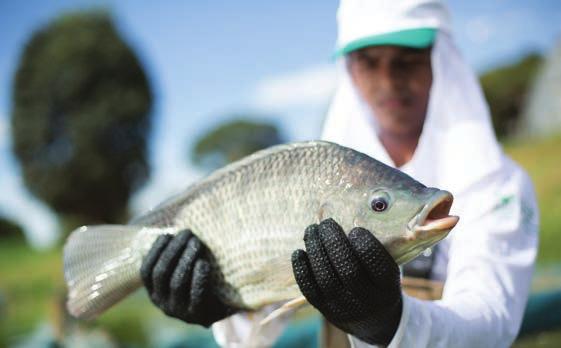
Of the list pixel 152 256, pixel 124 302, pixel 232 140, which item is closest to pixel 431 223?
pixel 152 256

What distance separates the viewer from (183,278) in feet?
5.84

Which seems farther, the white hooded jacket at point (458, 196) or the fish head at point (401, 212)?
the white hooded jacket at point (458, 196)

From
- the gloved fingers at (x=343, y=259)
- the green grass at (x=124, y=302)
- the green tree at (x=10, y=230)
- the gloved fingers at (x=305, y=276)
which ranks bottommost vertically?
the green tree at (x=10, y=230)

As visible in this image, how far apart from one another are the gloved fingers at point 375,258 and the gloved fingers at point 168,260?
549mm

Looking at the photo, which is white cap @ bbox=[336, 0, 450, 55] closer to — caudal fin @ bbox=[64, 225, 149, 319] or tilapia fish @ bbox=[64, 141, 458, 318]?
tilapia fish @ bbox=[64, 141, 458, 318]

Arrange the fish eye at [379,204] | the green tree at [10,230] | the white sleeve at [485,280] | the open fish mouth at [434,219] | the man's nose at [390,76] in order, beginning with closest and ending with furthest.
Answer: the open fish mouth at [434,219], the fish eye at [379,204], the white sleeve at [485,280], the man's nose at [390,76], the green tree at [10,230]

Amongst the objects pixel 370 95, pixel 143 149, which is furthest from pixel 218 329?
pixel 143 149

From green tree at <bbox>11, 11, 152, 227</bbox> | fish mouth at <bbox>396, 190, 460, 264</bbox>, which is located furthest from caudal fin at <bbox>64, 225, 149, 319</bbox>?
green tree at <bbox>11, 11, 152, 227</bbox>

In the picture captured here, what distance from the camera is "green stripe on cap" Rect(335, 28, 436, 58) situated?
2.17 meters

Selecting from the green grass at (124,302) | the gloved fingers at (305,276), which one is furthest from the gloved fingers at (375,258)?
the green grass at (124,302)

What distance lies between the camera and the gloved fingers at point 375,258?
1.39m

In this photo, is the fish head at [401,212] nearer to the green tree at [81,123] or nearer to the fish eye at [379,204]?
the fish eye at [379,204]

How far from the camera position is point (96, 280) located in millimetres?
1958

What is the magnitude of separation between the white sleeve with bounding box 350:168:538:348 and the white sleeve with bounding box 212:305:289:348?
1.78 feet
